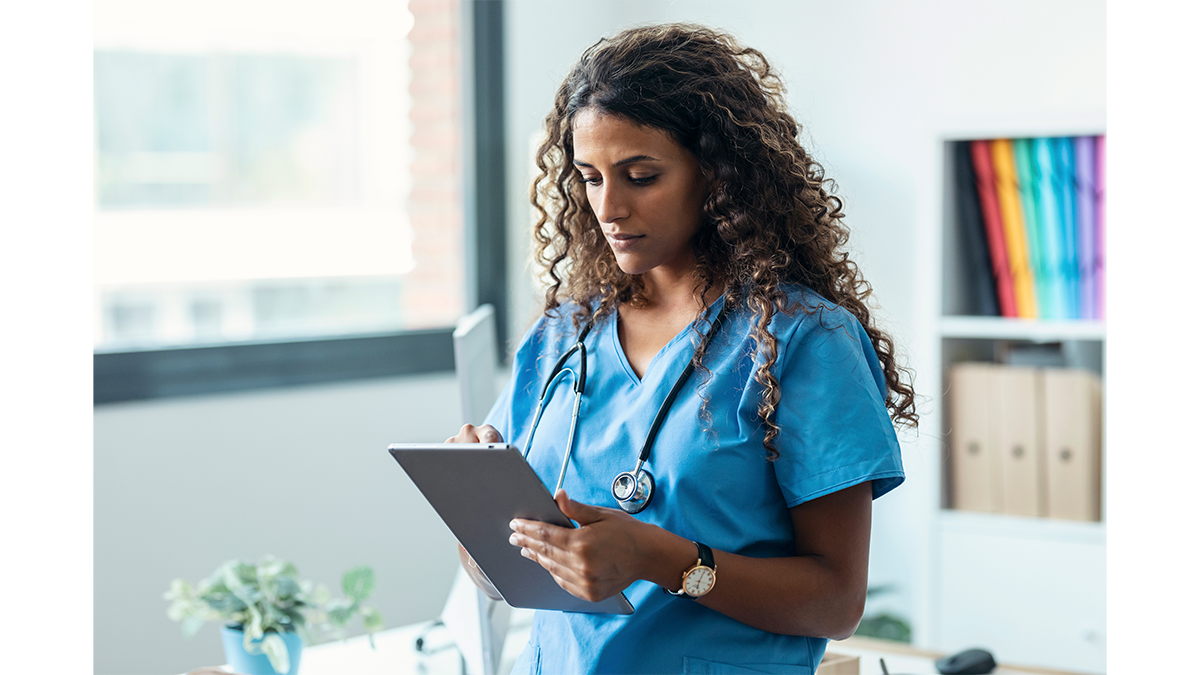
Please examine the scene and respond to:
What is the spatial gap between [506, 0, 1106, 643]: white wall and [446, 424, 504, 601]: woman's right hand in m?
1.51

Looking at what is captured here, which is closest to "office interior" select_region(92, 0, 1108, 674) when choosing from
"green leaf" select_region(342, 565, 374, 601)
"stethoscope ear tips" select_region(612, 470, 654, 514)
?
"green leaf" select_region(342, 565, 374, 601)

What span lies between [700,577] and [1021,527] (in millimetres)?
→ 1782

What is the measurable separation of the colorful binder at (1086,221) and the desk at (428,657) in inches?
45.0

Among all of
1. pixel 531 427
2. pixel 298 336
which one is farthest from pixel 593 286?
pixel 298 336

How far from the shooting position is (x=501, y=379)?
10.4 feet

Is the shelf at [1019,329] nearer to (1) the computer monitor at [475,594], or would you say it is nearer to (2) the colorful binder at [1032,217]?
(2) the colorful binder at [1032,217]

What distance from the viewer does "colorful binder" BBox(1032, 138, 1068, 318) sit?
97.3 inches

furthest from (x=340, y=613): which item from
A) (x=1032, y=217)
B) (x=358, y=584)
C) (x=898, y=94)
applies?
(x=898, y=94)

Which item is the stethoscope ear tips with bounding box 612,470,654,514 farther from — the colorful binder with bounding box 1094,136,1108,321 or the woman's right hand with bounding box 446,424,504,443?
the colorful binder with bounding box 1094,136,1108,321

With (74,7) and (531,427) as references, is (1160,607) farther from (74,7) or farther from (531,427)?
(74,7)

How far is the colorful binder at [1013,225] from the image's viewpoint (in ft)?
8.28

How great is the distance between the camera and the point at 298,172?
3.10 metres

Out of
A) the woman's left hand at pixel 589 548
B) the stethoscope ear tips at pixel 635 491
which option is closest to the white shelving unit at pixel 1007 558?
the stethoscope ear tips at pixel 635 491

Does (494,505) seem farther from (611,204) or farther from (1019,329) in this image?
(1019,329)
